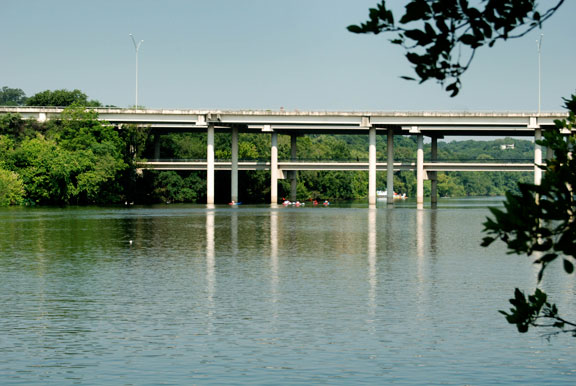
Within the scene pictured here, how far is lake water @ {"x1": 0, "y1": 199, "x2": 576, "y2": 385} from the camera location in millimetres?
17672

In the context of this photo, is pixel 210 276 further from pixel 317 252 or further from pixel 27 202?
pixel 27 202

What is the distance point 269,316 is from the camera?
2417cm

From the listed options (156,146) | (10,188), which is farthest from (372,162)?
(10,188)

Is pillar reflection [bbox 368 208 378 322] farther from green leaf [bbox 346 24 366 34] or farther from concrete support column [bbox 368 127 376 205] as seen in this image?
concrete support column [bbox 368 127 376 205]

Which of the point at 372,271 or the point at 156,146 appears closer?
the point at 372,271

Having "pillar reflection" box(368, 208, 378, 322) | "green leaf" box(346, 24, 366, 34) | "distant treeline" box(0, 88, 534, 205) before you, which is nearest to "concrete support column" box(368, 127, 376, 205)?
"distant treeline" box(0, 88, 534, 205)

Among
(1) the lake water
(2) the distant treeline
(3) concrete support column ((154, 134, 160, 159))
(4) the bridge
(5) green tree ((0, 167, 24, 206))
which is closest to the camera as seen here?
(1) the lake water

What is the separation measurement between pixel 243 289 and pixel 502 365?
13325 millimetres

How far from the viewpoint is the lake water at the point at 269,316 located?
58.0 feet

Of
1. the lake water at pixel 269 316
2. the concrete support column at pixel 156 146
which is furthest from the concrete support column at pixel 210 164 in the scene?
the lake water at pixel 269 316

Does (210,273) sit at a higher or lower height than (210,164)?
lower

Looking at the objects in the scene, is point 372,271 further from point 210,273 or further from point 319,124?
point 319,124

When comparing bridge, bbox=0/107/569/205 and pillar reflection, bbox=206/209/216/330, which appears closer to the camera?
pillar reflection, bbox=206/209/216/330

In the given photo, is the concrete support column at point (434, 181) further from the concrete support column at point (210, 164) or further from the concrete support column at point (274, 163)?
the concrete support column at point (210, 164)
